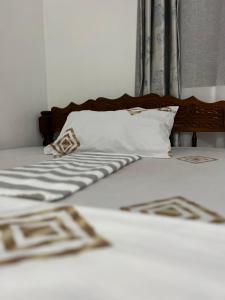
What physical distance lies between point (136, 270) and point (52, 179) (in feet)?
1.57

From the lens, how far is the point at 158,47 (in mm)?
1739

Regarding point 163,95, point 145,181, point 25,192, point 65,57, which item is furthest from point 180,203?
point 65,57

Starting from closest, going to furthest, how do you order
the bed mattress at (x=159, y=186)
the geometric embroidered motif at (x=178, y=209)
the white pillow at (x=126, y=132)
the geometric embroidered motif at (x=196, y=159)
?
the geometric embroidered motif at (x=178, y=209), the bed mattress at (x=159, y=186), the geometric embroidered motif at (x=196, y=159), the white pillow at (x=126, y=132)

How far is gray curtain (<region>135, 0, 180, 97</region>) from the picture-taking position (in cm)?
172

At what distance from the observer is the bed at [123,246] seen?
0.29 metres

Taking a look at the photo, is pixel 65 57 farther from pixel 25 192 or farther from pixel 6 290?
pixel 6 290

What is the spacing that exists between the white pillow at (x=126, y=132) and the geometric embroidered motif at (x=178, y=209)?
0.70 meters

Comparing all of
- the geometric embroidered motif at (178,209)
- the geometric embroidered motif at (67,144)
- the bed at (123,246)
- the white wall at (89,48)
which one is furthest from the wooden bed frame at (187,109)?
the geometric embroidered motif at (178,209)

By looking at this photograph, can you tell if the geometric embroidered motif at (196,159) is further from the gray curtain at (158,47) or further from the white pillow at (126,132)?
the gray curtain at (158,47)

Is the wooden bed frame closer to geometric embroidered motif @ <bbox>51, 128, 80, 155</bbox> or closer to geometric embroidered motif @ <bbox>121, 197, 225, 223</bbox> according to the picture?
geometric embroidered motif @ <bbox>51, 128, 80, 155</bbox>

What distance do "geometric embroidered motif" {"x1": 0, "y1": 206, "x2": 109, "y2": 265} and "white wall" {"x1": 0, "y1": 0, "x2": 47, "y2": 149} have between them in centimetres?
154

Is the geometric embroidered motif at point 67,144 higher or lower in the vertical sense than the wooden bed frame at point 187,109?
lower

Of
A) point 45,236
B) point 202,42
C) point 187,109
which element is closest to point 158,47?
point 202,42

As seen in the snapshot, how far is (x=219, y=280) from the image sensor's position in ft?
1.01
